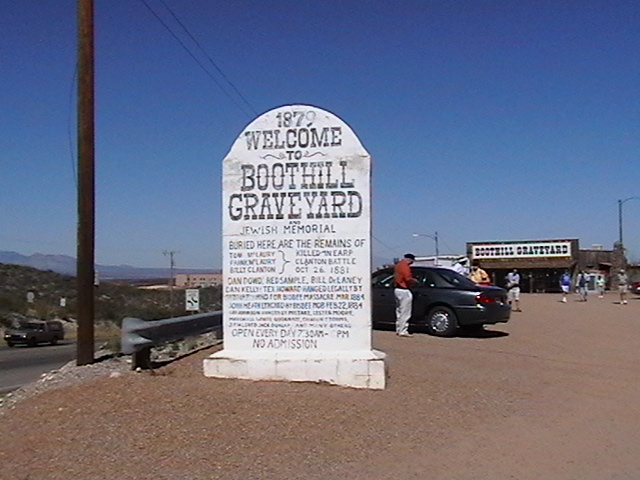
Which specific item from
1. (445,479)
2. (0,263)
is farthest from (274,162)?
(0,263)

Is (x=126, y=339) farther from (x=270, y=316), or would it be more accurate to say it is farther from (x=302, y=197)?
(x=302, y=197)

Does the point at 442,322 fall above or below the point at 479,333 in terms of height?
above

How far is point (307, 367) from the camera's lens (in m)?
10.3

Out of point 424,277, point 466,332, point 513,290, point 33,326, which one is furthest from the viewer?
point 33,326

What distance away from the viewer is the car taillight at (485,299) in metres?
17.0

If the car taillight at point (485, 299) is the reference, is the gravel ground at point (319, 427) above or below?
below

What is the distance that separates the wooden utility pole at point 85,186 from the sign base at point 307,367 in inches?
78.3

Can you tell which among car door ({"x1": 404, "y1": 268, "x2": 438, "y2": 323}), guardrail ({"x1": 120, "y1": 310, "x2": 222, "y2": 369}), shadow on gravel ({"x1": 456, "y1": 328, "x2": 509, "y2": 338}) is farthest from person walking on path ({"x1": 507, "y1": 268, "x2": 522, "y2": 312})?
guardrail ({"x1": 120, "y1": 310, "x2": 222, "y2": 369})

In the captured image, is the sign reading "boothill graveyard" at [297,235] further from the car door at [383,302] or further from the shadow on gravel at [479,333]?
the shadow on gravel at [479,333]

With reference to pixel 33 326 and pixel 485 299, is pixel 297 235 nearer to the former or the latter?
pixel 485 299

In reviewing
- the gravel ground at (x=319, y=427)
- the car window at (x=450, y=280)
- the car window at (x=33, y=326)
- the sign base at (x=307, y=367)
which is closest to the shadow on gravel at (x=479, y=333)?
the car window at (x=450, y=280)

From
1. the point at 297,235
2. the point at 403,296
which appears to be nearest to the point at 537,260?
the point at 403,296

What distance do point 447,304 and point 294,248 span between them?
7.13 m

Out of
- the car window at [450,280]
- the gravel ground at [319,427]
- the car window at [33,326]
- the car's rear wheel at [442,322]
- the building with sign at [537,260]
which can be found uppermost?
the building with sign at [537,260]
